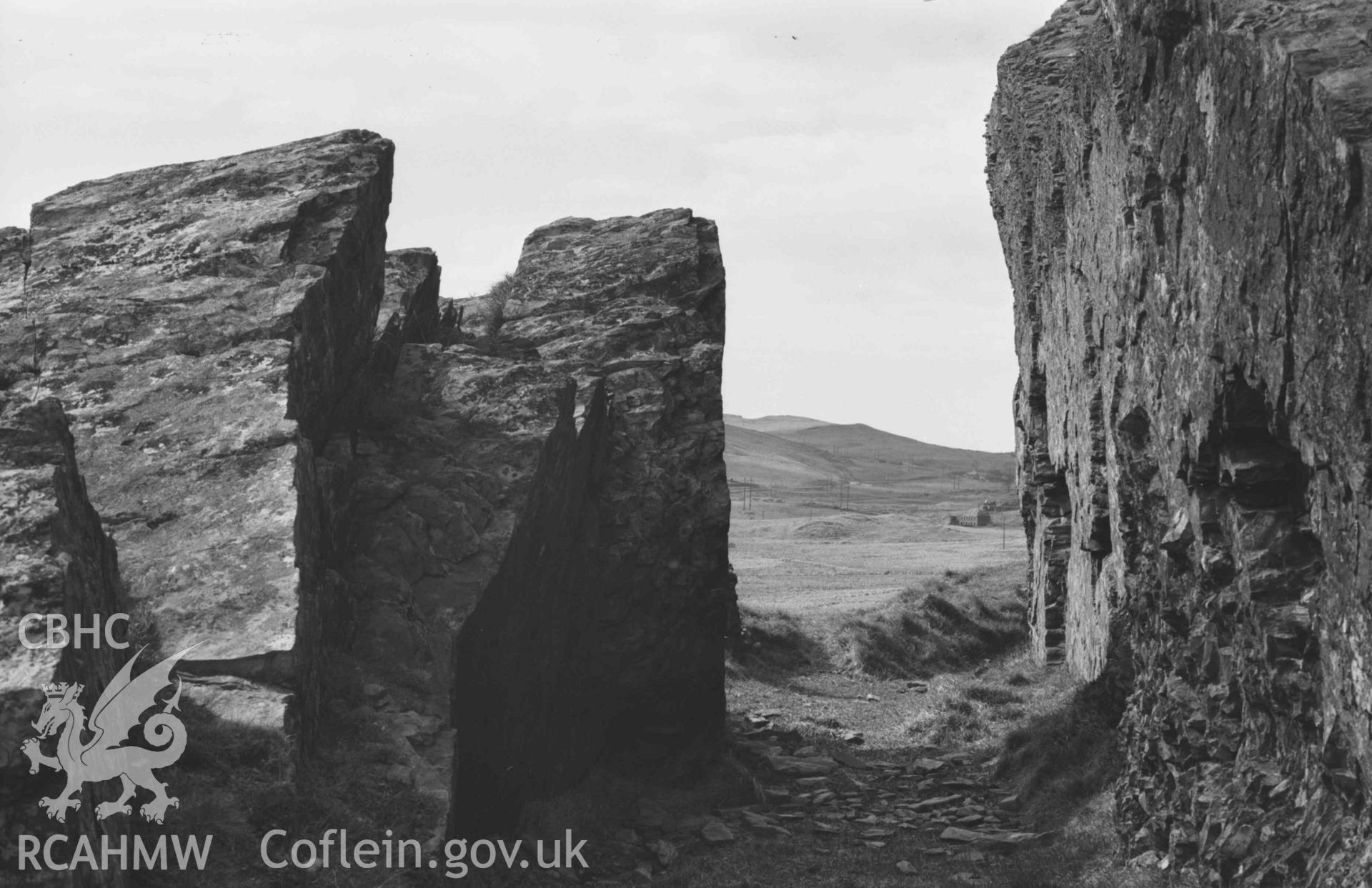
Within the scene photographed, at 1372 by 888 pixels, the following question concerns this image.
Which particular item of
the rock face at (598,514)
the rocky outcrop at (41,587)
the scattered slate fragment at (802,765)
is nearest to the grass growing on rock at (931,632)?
the scattered slate fragment at (802,765)

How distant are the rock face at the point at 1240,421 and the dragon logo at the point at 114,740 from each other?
8.70m

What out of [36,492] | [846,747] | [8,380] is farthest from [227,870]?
[846,747]

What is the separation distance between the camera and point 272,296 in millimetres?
16312

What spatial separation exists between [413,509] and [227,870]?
639 cm

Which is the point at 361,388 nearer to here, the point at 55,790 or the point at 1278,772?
the point at 55,790

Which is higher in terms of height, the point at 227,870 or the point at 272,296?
the point at 272,296

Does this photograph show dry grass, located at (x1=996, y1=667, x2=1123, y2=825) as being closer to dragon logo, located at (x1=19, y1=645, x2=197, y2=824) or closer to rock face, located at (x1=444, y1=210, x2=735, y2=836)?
rock face, located at (x1=444, y1=210, x2=735, y2=836)

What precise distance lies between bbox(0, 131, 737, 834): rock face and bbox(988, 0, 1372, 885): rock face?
735 cm

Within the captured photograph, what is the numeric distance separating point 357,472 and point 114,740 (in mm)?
7259

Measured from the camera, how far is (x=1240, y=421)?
12234 mm

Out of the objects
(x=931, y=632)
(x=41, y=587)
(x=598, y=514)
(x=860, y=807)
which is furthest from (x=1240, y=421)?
(x=931, y=632)

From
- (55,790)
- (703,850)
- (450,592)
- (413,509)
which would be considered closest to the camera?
(55,790)

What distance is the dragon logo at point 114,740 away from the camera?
7941 millimetres

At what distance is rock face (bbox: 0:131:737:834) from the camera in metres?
12.0
